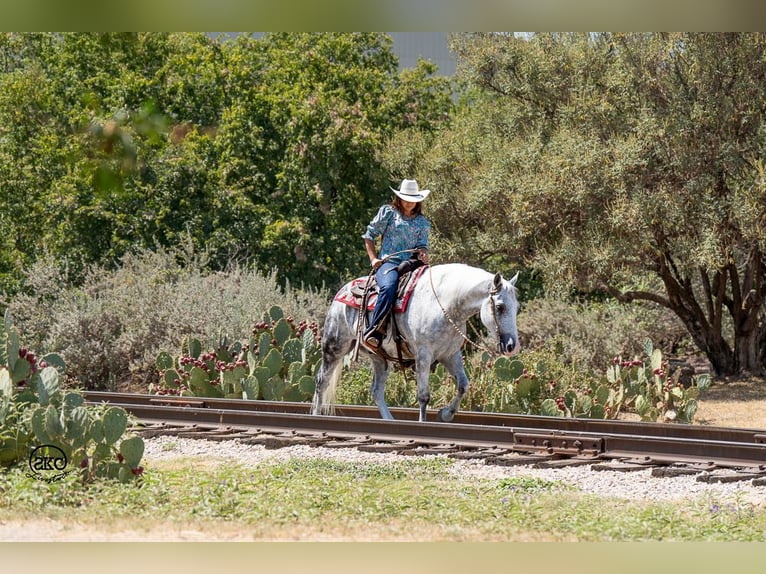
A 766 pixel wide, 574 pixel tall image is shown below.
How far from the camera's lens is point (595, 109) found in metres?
Result: 20.5

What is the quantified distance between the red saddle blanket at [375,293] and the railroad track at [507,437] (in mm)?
1183

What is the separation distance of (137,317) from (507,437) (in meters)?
A: 10.6

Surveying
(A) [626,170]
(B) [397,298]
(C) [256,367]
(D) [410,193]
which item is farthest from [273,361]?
(A) [626,170]

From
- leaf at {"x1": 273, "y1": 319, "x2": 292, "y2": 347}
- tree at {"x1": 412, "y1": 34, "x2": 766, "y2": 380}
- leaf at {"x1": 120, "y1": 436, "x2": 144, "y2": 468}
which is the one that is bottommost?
leaf at {"x1": 120, "y1": 436, "x2": 144, "y2": 468}

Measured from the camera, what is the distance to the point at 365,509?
763 cm

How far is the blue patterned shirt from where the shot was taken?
1125 centimetres

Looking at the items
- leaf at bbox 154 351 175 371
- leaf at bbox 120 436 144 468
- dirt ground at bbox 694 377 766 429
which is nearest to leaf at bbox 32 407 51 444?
leaf at bbox 120 436 144 468

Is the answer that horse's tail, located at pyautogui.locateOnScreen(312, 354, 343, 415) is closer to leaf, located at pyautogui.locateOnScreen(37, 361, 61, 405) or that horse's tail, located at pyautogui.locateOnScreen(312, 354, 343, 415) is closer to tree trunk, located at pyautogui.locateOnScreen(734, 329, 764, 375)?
leaf, located at pyautogui.locateOnScreen(37, 361, 61, 405)

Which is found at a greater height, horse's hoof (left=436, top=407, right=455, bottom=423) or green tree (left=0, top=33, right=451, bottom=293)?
green tree (left=0, top=33, right=451, bottom=293)

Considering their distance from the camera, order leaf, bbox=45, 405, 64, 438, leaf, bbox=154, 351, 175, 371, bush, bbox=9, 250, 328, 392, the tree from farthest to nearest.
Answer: bush, bbox=9, 250, 328, 392
the tree
leaf, bbox=154, 351, 175, 371
leaf, bbox=45, 405, 64, 438

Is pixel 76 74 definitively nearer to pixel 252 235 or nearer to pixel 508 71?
pixel 252 235

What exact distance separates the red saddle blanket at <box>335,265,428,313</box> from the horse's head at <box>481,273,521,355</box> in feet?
3.60

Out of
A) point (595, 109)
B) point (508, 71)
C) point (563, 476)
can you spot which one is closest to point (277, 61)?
point (508, 71)

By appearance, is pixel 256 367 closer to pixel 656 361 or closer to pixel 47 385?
pixel 656 361
